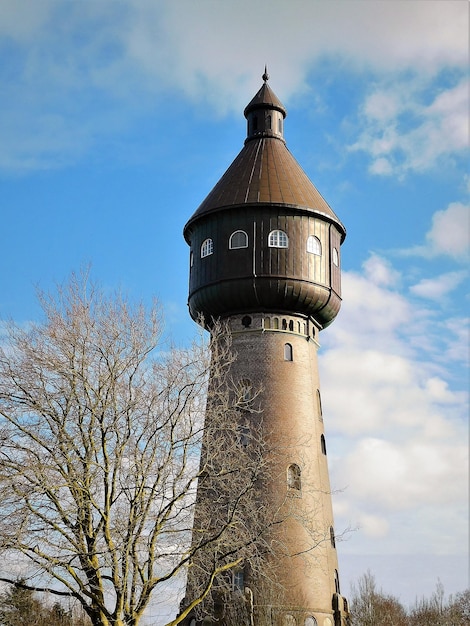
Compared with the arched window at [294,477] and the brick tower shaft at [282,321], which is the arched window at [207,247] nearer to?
the brick tower shaft at [282,321]

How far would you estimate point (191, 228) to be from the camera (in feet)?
99.6

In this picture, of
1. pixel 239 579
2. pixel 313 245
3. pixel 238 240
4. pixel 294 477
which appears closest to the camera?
pixel 239 579

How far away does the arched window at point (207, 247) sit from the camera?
28984 millimetres

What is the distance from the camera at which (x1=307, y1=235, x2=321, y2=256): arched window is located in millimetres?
28656

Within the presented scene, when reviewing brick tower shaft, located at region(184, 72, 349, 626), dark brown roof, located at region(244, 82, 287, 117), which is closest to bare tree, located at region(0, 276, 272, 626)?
brick tower shaft, located at region(184, 72, 349, 626)

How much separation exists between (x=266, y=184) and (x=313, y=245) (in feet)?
8.74

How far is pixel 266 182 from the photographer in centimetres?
2947

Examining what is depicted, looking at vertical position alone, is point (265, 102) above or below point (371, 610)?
above

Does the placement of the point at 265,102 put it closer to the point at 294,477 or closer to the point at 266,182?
the point at 266,182

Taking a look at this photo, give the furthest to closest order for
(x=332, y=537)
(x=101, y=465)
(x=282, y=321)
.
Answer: (x=282, y=321) → (x=332, y=537) → (x=101, y=465)

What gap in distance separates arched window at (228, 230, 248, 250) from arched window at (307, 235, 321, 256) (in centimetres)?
211

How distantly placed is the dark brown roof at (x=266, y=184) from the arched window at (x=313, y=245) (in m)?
0.91

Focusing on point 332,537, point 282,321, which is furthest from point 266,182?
point 332,537

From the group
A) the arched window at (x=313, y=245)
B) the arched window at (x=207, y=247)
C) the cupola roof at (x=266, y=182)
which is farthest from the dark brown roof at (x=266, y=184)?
the arched window at (x=207, y=247)
